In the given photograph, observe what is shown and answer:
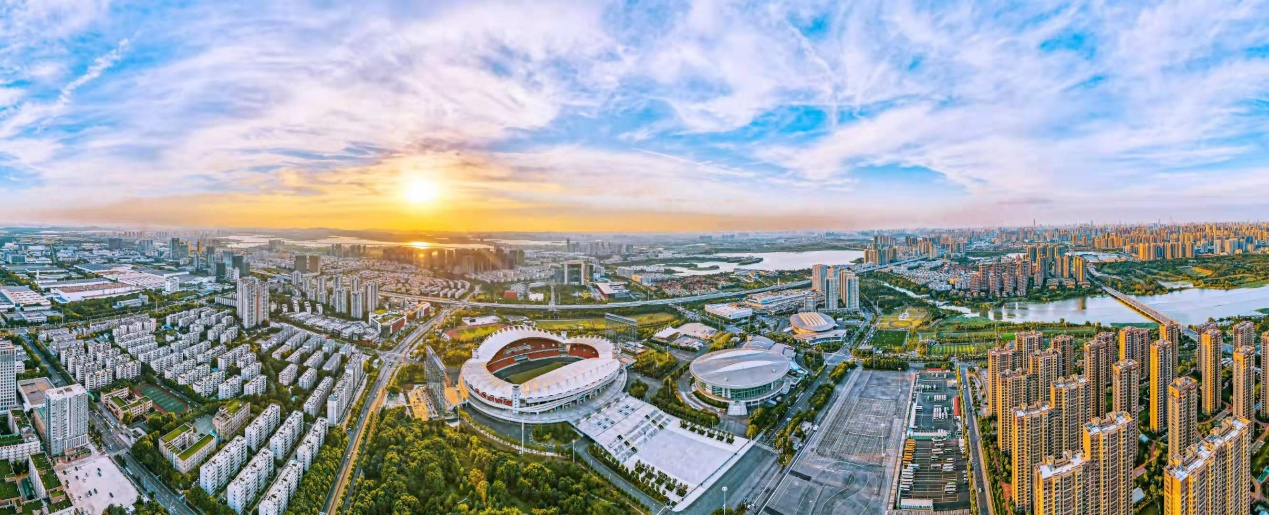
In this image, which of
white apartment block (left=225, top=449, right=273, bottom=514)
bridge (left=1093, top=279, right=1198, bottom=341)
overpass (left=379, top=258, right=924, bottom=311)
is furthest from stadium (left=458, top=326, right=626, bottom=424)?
bridge (left=1093, top=279, right=1198, bottom=341)

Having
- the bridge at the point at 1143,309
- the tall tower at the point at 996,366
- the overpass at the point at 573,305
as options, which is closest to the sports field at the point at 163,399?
the overpass at the point at 573,305

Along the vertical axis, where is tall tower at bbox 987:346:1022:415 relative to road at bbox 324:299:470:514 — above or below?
above

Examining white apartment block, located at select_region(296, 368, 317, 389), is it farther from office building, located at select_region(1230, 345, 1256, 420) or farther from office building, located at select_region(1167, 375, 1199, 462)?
office building, located at select_region(1230, 345, 1256, 420)

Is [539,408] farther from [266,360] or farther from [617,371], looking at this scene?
[266,360]

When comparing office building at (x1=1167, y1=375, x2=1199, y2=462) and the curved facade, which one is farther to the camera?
the curved facade

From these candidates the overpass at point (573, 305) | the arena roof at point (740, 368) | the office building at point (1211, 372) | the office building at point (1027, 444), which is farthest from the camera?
the overpass at point (573, 305)

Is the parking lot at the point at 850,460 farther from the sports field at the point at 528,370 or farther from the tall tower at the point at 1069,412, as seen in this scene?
the sports field at the point at 528,370
